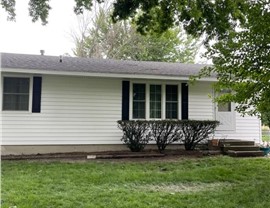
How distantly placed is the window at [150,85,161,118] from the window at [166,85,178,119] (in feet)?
1.03

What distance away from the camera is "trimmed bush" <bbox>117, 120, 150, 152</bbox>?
10.6 m

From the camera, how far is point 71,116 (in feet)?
35.6

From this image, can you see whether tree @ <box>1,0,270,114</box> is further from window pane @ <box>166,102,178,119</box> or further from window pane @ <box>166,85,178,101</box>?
window pane @ <box>166,102,178,119</box>

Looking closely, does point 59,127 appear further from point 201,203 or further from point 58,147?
point 201,203

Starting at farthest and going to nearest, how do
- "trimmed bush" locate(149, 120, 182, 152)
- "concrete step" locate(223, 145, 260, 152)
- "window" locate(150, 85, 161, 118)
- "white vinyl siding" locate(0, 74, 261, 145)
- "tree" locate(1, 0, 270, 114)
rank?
"window" locate(150, 85, 161, 118) → "concrete step" locate(223, 145, 260, 152) → "trimmed bush" locate(149, 120, 182, 152) → "white vinyl siding" locate(0, 74, 261, 145) → "tree" locate(1, 0, 270, 114)

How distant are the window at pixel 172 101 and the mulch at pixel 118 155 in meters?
1.42

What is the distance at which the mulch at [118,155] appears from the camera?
9.69 metres

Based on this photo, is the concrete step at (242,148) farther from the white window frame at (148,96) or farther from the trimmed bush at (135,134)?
the trimmed bush at (135,134)

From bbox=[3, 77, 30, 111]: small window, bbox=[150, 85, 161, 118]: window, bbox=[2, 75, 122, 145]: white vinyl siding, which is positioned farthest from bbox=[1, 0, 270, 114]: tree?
bbox=[150, 85, 161, 118]: window

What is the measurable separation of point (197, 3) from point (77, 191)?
623 cm

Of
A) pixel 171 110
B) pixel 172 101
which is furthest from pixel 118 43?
pixel 171 110

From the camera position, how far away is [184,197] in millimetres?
5707

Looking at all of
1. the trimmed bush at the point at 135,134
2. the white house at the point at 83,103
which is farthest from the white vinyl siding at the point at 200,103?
the trimmed bush at the point at 135,134

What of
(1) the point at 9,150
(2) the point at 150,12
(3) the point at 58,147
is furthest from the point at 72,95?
(2) the point at 150,12
